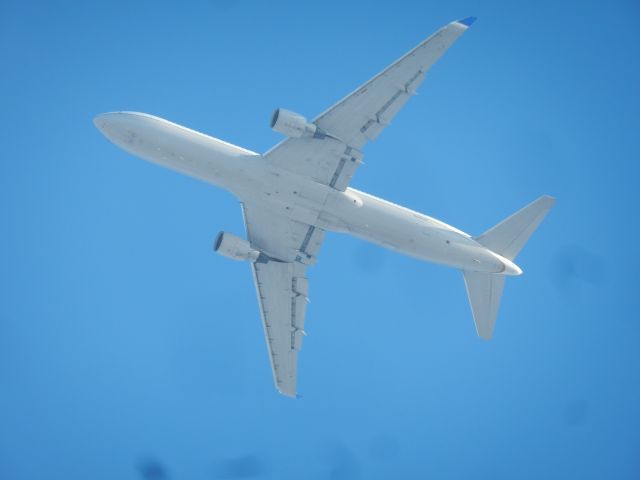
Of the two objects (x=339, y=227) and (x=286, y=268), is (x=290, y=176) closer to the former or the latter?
(x=339, y=227)

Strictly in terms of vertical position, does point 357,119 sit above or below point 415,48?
below

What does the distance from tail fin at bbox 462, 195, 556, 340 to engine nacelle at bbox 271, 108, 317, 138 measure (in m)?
15.0

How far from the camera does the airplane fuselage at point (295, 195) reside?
4319 centimetres

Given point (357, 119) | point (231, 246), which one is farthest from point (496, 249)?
point (231, 246)

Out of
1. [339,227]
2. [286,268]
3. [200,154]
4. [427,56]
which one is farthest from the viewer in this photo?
[286,268]

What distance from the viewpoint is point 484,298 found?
47219 millimetres

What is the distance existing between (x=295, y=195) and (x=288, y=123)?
528cm

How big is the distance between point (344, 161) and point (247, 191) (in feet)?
22.6

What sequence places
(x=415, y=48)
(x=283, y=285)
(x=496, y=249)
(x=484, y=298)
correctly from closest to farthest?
(x=415, y=48) → (x=496, y=249) → (x=484, y=298) → (x=283, y=285)

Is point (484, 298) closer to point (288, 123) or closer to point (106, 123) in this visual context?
point (288, 123)

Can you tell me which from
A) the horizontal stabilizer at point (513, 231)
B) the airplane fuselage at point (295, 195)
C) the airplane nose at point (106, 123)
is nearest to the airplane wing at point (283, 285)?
the airplane fuselage at point (295, 195)

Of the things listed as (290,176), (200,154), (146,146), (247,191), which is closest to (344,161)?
(290,176)

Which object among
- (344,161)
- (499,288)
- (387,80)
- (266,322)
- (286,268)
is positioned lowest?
(266,322)

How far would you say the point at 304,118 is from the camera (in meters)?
42.4
